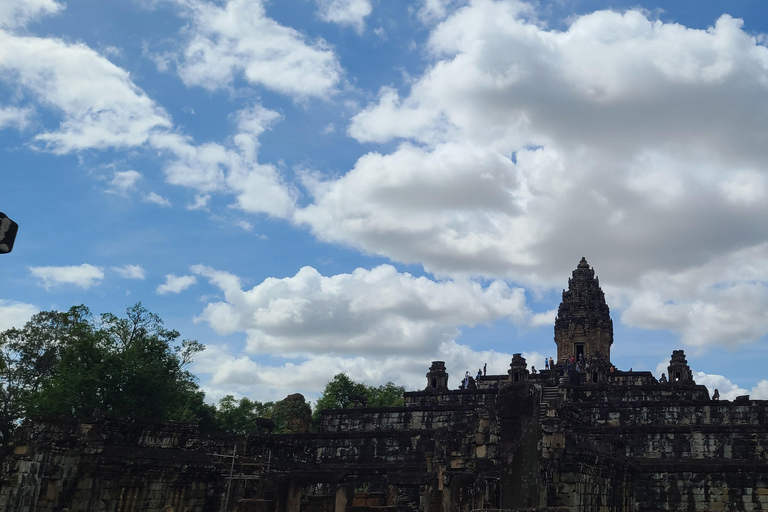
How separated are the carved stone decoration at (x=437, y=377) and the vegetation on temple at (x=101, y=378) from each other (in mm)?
5366

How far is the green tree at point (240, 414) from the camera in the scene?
53.9 meters

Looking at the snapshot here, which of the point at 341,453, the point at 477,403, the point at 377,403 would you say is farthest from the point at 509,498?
the point at 377,403

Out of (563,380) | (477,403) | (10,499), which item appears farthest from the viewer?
(563,380)

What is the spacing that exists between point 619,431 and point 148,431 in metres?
21.7

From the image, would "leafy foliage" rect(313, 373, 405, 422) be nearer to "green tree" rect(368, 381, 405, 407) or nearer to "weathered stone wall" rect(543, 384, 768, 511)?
"green tree" rect(368, 381, 405, 407)

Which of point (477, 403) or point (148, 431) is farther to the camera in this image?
point (477, 403)

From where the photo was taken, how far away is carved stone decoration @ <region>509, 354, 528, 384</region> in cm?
4338

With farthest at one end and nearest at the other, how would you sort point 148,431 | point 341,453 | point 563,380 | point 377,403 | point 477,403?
point 377,403
point 563,380
point 477,403
point 341,453
point 148,431

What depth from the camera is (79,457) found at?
64.0 ft

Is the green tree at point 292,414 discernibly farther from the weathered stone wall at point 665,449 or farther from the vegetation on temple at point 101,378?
the weathered stone wall at point 665,449

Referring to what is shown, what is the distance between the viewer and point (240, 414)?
2243 inches

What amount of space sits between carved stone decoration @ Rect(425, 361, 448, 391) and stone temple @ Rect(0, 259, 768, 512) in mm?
11751

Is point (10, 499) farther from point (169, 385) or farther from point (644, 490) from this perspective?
point (644, 490)

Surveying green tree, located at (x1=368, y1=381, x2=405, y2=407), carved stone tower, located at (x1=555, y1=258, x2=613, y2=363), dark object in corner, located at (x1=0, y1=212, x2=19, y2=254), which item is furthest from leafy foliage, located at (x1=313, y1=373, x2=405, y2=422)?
dark object in corner, located at (x1=0, y1=212, x2=19, y2=254)
